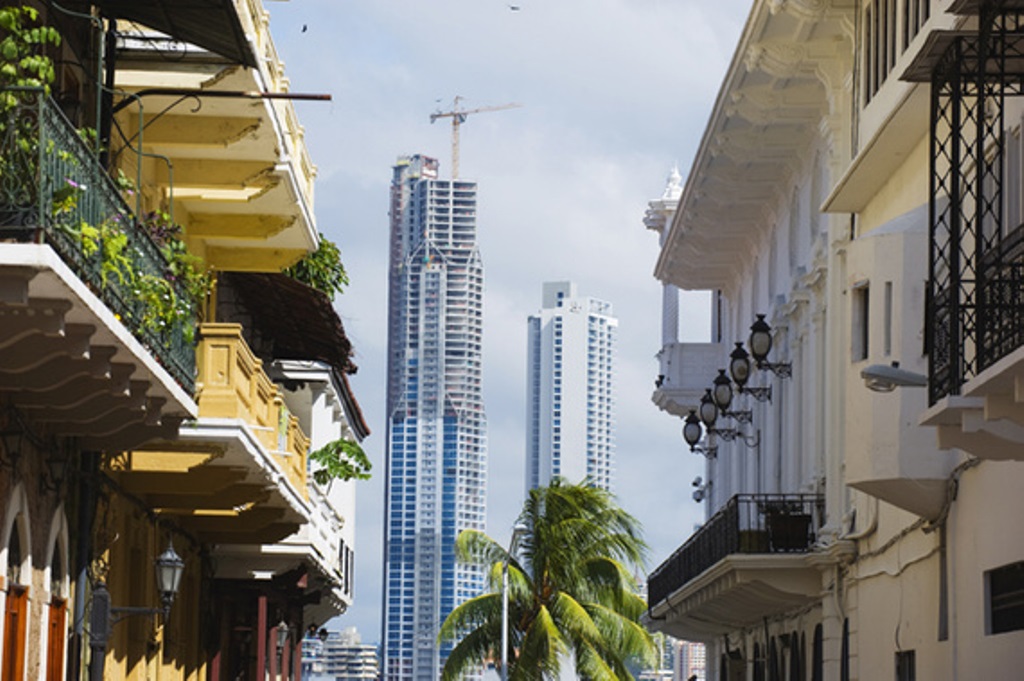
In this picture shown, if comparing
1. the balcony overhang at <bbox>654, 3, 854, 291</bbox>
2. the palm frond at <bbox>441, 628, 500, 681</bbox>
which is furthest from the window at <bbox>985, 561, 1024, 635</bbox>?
the palm frond at <bbox>441, 628, 500, 681</bbox>

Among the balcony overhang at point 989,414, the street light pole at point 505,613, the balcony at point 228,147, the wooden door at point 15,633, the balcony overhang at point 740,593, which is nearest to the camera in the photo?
the balcony overhang at point 989,414

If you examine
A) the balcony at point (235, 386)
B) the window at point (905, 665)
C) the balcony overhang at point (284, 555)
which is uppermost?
the balcony at point (235, 386)

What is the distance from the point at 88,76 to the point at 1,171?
5.93 meters

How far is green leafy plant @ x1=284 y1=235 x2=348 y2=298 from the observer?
35656mm

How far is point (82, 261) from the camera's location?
15477 millimetres

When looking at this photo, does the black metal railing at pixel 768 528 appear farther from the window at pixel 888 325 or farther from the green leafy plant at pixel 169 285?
the green leafy plant at pixel 169 285

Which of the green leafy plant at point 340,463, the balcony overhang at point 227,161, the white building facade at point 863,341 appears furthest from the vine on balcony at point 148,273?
the green leafy plant at point 340,463

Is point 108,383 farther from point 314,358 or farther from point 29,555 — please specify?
point 314,358

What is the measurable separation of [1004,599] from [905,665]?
5.29 metres

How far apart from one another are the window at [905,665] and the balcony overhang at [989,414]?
25.8 ft

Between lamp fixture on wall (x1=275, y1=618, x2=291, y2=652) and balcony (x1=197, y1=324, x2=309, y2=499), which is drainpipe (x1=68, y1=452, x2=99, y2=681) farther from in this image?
lamp fixture on wall (x1=275, y1=618, x2=291, y2=652)

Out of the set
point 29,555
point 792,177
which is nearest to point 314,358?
point 792,177

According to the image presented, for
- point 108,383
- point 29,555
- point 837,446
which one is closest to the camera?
point 108,383

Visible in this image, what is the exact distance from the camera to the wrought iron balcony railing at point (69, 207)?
47.3ft
